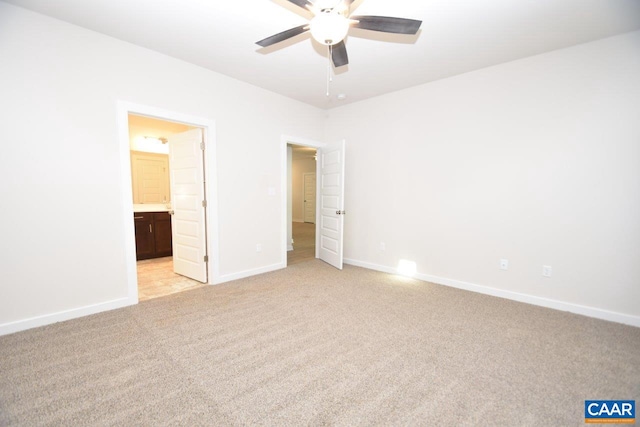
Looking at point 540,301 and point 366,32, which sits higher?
point 366,32

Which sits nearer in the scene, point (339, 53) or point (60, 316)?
point (339, 53)

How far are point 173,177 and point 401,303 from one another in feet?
11.9

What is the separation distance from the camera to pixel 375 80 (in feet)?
11.7

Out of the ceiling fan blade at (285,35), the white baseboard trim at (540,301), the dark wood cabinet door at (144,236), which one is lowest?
the white baseboard trim at (540,301)

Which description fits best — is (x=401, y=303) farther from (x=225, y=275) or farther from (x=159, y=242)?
(x=159, y=242)

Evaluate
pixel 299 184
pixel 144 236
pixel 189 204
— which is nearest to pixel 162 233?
pixel 144 236

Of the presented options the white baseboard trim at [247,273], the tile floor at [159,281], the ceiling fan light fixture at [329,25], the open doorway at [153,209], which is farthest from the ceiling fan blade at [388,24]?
the tile floor at [159,281]

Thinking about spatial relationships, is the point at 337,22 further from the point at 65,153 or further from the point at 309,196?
the point at 309,196

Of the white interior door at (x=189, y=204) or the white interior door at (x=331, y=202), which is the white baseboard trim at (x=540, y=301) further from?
the white interior door at (x=189, y=204)

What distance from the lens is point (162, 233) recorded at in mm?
4922

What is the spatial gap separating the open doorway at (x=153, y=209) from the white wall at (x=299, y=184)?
5.92 meters

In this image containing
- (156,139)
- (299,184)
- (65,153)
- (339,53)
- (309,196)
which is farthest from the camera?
(299,184)

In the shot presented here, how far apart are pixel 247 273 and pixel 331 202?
6.00ft

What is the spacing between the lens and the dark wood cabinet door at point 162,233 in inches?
190
